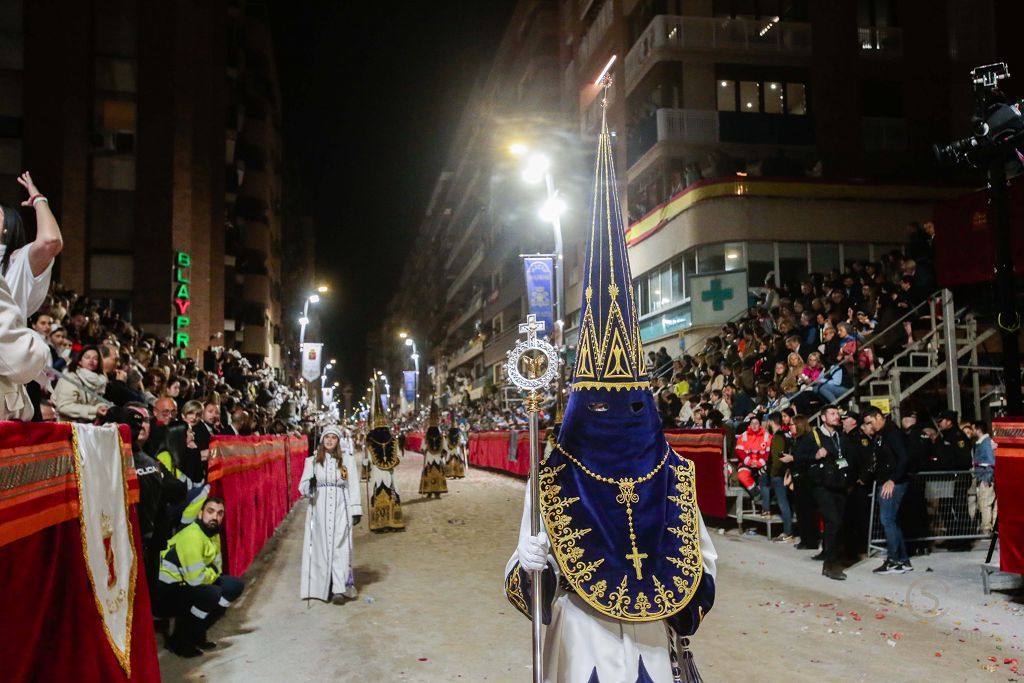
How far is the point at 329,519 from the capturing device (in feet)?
33.0

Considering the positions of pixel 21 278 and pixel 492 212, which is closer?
pixel 21 278

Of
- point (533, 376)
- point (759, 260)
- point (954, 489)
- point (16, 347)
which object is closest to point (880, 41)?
point (759, 260)

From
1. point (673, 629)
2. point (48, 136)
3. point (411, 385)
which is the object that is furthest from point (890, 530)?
point (411, 385)

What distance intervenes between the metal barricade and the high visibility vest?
841 centimetres

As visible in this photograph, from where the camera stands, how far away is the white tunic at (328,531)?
31.8ft

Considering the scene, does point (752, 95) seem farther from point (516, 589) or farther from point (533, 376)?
point (516, 589)

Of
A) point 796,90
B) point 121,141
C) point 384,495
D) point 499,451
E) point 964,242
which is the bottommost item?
point 499,451

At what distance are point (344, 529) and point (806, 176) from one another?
874 inches

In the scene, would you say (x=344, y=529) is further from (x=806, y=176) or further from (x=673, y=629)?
(x=806, y=176)

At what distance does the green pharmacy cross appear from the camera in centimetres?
2642

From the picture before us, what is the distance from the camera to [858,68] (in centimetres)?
3102

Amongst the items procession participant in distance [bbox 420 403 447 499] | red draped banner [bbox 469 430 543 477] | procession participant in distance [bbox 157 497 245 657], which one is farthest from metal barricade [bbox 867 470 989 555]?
red draped banner [bbox 469 430 543 477]

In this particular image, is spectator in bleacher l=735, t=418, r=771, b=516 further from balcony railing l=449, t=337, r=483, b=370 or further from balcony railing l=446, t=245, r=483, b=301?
balcony railing l=446, t=245, r=483, b=301

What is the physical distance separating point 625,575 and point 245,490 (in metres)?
8.70
